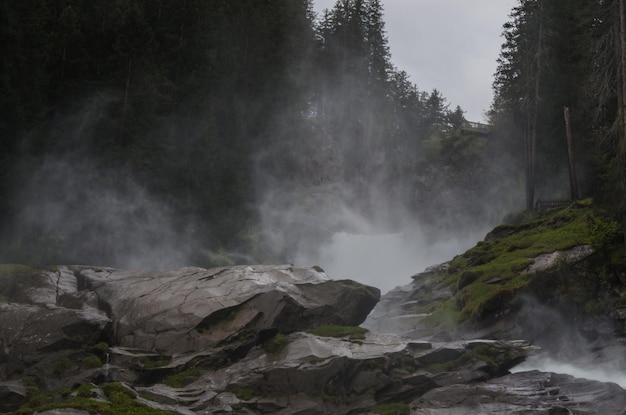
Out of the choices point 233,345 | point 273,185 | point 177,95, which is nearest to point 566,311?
point 233,345

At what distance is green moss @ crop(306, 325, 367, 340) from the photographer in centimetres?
2097

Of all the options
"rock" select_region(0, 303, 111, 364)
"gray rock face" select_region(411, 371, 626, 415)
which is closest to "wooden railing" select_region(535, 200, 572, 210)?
"gray rock face" select_region(411, 371, 626, 415)

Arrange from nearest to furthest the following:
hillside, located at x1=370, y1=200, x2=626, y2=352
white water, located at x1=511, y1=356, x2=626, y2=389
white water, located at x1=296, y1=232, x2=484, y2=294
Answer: white water, located at x1=511, y1=356, x2=626, y2=389
hillside, located at x1=370, y1=200, x2=626, y2=352
white water, located at x1=296, y1=232, x2=484, y2=294

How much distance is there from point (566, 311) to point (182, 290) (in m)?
16.5

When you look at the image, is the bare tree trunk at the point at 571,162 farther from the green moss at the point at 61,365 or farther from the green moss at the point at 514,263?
the green moss at the point at 61,365

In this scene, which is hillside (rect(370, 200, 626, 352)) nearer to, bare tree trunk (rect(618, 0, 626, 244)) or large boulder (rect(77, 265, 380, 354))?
bare tree trunk (rect(618, 0, 626, 244))

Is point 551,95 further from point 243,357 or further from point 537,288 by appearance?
point 243,357

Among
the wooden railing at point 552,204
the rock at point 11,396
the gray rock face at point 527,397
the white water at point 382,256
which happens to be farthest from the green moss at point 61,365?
the wooden railing at point 552,204

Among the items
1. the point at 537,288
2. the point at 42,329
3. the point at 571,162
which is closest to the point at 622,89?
the point at 537,288

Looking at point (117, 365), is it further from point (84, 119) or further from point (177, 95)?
point (177, 95)

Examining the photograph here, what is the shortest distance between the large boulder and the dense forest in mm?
9396

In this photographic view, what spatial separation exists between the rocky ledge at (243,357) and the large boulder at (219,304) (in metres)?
0.04

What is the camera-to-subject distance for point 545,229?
1330 inches

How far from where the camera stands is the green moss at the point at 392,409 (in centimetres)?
1752
